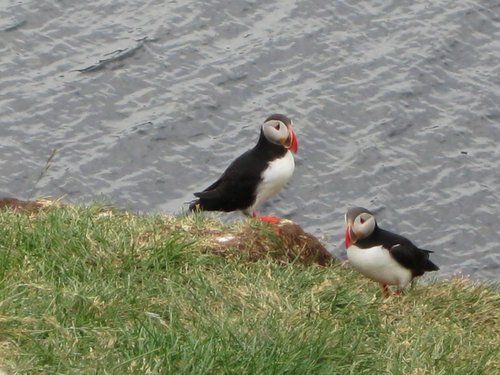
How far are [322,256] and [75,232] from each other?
194cm

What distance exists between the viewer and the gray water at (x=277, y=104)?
47.2 ft

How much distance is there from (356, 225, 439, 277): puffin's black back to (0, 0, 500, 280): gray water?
16.0ft

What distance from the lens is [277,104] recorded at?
15.6 meters

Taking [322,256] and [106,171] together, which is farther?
[106,171]

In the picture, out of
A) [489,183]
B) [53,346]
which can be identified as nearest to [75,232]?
[53,346]

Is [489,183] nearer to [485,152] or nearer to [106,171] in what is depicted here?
[485,152]

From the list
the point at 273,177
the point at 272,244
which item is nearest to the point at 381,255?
the point at 272,244

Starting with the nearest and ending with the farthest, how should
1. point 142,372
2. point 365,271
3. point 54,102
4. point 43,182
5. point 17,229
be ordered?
1. point 142,372
2. point 17,229
3. point 365,271
4. point 43,182
5. point 54,102

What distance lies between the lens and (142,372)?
5.28 meters

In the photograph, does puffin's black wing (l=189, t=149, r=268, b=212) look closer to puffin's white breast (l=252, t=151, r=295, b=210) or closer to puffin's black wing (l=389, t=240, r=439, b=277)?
puffin's white breast (l=252, t=151, r=295, b=210)

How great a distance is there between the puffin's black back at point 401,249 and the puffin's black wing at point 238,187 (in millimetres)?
1407

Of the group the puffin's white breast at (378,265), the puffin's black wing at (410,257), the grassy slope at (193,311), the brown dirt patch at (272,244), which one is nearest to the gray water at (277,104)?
the puffin's black wing at (410,257)

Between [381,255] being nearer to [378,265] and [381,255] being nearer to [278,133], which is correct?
[378,265]

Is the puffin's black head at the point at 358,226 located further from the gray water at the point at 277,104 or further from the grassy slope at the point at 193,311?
the gray water at the point at 277,104
